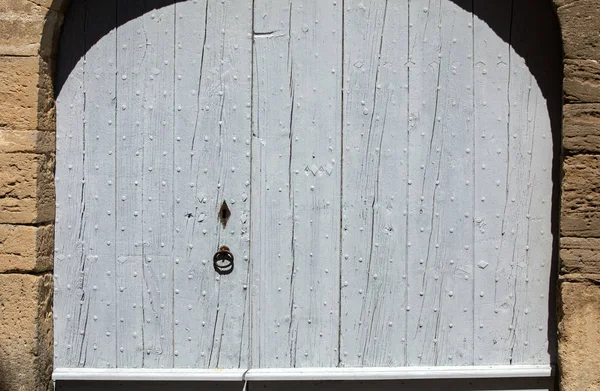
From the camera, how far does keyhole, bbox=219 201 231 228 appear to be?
123 inches

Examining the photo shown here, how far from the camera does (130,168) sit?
313 cm

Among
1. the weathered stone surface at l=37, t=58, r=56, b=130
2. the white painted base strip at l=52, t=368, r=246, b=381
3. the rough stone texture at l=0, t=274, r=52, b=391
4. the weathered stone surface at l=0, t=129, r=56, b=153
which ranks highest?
the weathered stone surface at l=37, t=58, r=56, b=130

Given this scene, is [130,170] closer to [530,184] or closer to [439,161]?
[439,161]

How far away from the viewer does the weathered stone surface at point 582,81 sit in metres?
2.93

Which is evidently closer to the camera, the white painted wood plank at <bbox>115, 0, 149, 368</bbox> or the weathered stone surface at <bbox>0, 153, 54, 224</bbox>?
the weathered stone surface at <bbox>0, 153, 54, 224</bbox>

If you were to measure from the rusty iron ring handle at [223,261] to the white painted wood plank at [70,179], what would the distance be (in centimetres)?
55

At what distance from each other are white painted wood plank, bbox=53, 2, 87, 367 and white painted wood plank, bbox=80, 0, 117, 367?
25mm

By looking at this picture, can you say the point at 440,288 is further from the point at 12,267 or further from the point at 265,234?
the point at 12,267

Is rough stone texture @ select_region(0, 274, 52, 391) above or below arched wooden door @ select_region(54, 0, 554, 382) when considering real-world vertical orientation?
below

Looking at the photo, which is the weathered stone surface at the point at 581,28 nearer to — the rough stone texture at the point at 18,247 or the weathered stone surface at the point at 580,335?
the weathered stone surface at the point at 580,335

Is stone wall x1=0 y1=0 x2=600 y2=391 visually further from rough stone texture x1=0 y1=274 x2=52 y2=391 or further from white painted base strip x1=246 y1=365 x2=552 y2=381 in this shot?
white painted base strip x1=246 y1=365 x2=552 y2=381

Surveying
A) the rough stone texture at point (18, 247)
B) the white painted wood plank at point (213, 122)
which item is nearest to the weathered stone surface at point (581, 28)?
the white painted wood plank at point (213, 122)

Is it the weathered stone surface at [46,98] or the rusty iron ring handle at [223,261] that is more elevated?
the weathered stone surface at [46,98]

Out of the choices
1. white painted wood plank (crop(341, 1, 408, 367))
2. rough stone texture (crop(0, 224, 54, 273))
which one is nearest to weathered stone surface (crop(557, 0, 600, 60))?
white painted wood plank (crop(341, 1, 408, 367))
